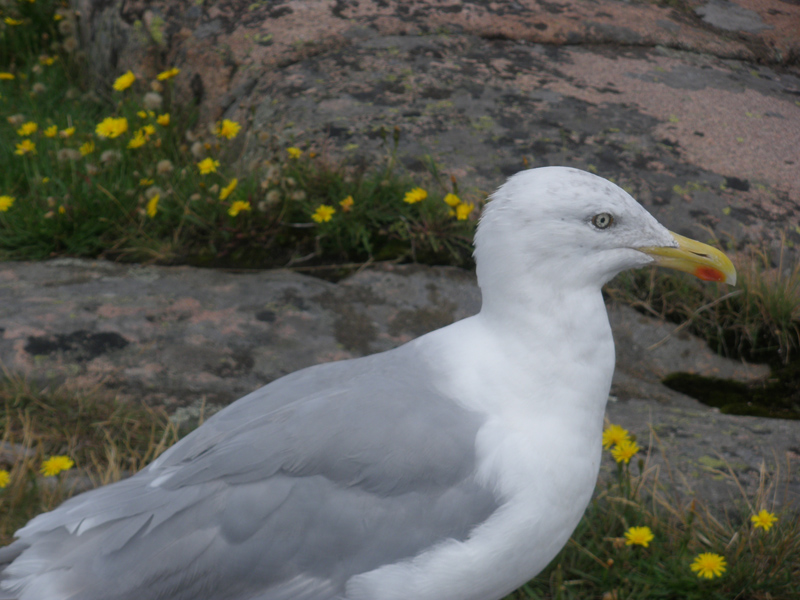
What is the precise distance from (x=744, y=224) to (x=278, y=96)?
2.70 meters

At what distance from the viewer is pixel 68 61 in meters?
6.00

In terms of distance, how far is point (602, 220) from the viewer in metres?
2.10

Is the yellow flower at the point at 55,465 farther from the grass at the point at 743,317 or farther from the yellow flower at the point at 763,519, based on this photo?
the grass at the point at 743,317

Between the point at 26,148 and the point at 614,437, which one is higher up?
the point at 26,148

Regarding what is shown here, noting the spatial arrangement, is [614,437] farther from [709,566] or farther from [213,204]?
[213,204]

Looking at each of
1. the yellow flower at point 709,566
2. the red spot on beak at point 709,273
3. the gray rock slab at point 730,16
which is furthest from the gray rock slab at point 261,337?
the gray rock slab at point 730,16

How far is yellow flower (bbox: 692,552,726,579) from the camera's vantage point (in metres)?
2.31

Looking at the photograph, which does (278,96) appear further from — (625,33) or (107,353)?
(625,33)

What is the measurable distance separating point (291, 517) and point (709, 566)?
126 centimetres

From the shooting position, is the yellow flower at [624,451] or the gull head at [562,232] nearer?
the gull head at [562,232]

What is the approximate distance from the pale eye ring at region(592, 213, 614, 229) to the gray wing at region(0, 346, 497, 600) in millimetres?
618

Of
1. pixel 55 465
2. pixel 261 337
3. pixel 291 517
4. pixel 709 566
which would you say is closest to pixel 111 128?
pixel 261 337

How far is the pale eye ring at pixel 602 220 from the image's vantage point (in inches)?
82.5

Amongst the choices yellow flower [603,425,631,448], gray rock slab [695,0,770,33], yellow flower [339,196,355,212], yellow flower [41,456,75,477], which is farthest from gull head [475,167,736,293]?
gray rock slab [695,0,770,33]
